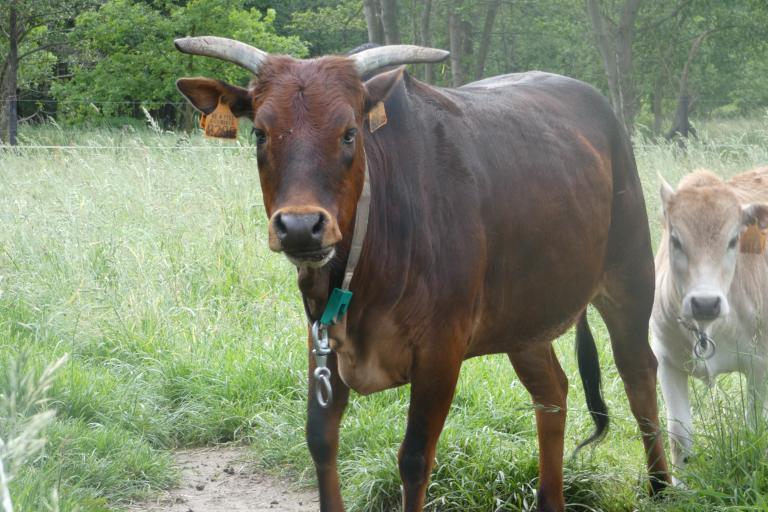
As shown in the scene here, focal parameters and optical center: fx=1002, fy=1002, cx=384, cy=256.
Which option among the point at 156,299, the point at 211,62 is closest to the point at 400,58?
the point at 156,299

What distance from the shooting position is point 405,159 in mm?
3783

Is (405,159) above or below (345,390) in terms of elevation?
above

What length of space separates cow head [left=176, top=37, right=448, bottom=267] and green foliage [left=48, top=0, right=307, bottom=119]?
1984 centimetres

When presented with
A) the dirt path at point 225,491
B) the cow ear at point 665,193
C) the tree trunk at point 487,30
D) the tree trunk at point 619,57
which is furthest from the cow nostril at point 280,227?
the tree trunk at point 487,30

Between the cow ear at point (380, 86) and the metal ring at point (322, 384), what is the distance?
0.95 meters

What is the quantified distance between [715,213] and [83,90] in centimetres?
2342

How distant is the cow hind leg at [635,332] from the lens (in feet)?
16.5

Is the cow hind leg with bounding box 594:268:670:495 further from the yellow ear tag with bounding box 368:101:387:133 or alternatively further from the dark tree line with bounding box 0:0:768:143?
the dark tree line with bounding box 0:0:768:143

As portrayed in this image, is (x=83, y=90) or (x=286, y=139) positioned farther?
(x=83, y=90)

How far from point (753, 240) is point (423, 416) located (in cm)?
244

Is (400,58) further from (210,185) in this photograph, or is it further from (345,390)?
(210,185)

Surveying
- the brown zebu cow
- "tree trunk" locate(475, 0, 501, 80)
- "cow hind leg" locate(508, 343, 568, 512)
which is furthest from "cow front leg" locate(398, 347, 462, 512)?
"tree trunk" locate(475, 0, 501, 80)

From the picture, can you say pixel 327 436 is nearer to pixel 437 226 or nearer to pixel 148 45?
pixel 437 226

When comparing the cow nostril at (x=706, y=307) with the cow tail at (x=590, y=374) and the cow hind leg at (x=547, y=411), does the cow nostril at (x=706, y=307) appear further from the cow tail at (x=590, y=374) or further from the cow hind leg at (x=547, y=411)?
the cow hind leg at (x=547, y=411)
